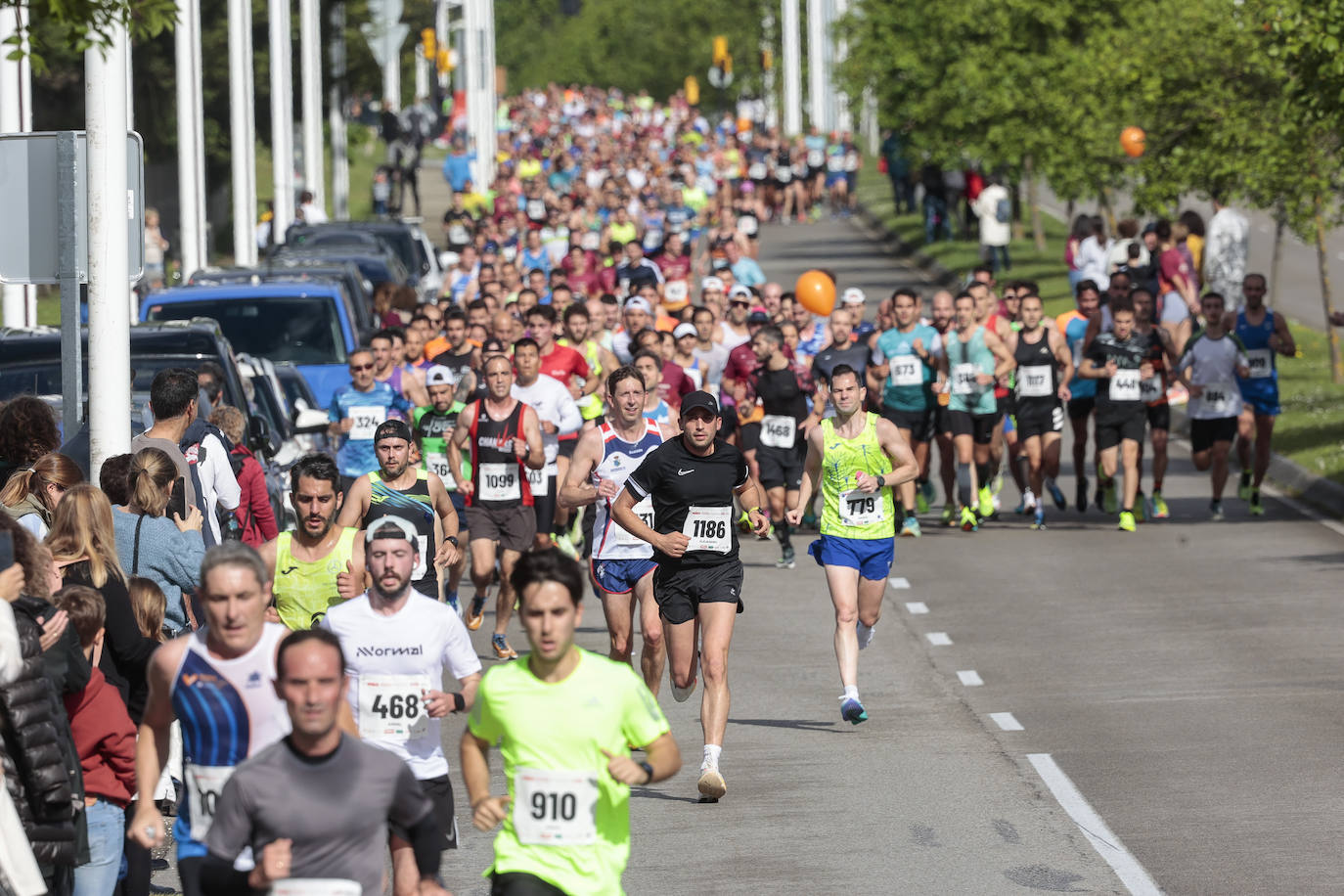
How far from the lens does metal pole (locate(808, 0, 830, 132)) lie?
79.4 m

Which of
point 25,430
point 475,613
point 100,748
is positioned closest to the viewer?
point 100,748

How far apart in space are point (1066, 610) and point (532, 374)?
3788 mm

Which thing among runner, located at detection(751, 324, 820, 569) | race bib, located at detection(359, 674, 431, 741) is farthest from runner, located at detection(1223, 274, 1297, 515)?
race bib, located at detection(359, 674, 431, 741)

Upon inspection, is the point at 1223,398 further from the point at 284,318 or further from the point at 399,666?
the point at 399,666

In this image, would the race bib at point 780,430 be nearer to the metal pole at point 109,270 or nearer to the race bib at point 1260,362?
the race bib at point 1260,362

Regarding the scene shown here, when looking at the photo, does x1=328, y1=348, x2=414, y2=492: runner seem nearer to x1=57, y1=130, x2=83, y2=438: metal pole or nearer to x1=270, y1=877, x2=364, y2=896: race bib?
x1=57, y1=130, x2=83, y2=438: metal pole

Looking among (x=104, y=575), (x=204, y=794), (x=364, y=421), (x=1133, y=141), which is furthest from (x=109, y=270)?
(x=1133, y=141)

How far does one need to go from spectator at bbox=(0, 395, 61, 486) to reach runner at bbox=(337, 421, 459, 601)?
5.25 ft

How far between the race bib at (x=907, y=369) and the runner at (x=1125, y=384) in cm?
141

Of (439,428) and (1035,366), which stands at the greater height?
(1035,366)

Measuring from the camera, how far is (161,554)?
959 centimetres

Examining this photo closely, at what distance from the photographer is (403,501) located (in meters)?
11.8

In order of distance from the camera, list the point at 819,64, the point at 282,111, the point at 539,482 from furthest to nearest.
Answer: the point at 819,64 < the point at 282,111 < the point at 539,482

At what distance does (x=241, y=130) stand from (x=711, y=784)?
27.1 m
